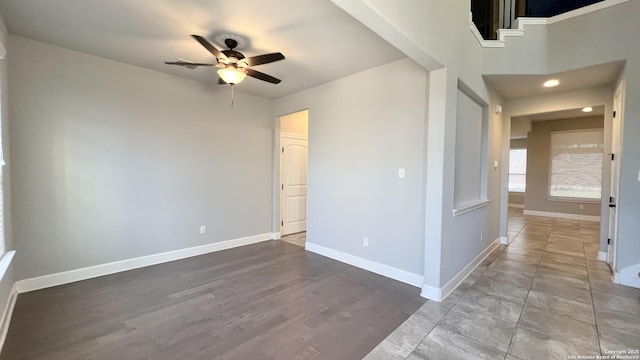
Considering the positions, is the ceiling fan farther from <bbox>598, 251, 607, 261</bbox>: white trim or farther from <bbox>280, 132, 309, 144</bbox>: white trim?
<bbox>598, 251, 607, 261</bbox>: white trim

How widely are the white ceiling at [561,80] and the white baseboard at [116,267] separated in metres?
4.73

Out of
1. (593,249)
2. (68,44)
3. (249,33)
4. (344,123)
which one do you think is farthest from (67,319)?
(593,249)

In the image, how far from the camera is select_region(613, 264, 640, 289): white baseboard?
9.91 feet

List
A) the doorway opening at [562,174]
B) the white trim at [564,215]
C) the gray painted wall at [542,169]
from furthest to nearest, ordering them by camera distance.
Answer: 1. the gray painted wall at [542,169]
2. the white trim at [564,215]
3. the doorway opening at [562,174]

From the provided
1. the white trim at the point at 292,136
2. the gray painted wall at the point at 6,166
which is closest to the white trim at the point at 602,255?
the white trim at the point at 292,136

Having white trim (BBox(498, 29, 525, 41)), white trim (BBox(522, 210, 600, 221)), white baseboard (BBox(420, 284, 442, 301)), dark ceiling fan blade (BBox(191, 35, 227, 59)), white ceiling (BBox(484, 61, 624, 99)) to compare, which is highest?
white trim (BBox(498, 29, 525, 41))

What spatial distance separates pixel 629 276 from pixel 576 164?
5429 mm

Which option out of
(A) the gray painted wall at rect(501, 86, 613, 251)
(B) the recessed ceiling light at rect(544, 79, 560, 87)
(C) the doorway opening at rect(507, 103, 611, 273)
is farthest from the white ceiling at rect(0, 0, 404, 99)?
(C) the doorway opening at rect(507, 103, 611, 273)

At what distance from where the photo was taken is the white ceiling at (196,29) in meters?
2.25

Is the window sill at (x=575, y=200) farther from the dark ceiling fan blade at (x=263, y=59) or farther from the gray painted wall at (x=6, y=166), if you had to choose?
the gray painted wall at (x=6, y=166)

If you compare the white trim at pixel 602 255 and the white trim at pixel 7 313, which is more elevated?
the white trim at pixel 602 255

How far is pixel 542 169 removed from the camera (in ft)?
25.0

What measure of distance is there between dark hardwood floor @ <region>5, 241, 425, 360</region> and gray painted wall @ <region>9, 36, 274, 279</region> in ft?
1.78

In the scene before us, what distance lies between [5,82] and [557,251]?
7387 millimetres
